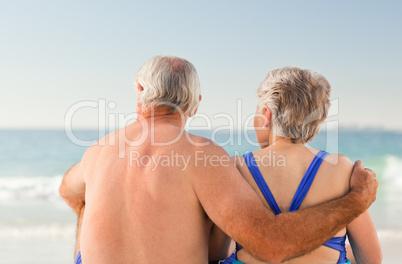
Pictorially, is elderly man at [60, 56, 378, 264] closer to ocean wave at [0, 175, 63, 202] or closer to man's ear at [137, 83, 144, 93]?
man's ear at [137, 83, 144, 93]

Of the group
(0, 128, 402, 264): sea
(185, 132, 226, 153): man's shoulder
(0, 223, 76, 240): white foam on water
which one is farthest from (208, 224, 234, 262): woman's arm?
(0, 223, 76, 240): white foam on water

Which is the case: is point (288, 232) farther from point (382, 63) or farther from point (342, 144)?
point (382, 63)

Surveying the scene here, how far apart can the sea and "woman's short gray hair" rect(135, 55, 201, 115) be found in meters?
4.33

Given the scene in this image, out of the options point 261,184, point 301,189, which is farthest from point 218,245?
point 301,189

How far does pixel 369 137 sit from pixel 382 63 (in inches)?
209

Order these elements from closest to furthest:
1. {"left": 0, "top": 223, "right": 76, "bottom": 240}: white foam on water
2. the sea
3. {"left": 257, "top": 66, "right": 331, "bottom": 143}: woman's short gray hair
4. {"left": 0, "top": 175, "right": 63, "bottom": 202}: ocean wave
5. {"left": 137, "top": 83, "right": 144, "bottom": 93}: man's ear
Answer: {"left": 257, "top": 66, "right": 331, "bottom": 143}: woman's short gray hair → {"left": 137, "top": 83, "right": 144, "bottom": 93}: man's ear → the sea → {"left": 0, "top": 223, "right": 76, "bottom": 240}: white foam on water → {"left": 0, "top": 175, "right": 63, "bottom": 202}: ocean wave

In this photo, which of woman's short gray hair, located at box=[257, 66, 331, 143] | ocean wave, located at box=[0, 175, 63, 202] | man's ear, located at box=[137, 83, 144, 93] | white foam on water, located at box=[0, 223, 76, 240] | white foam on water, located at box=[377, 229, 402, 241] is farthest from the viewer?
ocean wave, located at box=[0, 175, 63, 202]

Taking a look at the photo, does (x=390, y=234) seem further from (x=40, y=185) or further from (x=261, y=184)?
(x=40, y=185)

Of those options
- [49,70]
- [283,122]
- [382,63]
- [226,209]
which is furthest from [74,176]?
[49,70]

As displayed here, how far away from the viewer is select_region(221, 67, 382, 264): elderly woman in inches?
85.4

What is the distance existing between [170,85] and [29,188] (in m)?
12.4

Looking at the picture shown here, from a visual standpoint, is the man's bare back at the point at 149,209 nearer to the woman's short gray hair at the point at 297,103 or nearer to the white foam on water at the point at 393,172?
the woman's short gray hair at the point at 297,103

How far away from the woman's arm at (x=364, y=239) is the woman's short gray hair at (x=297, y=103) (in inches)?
20.1

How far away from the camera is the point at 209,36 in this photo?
2372cm
